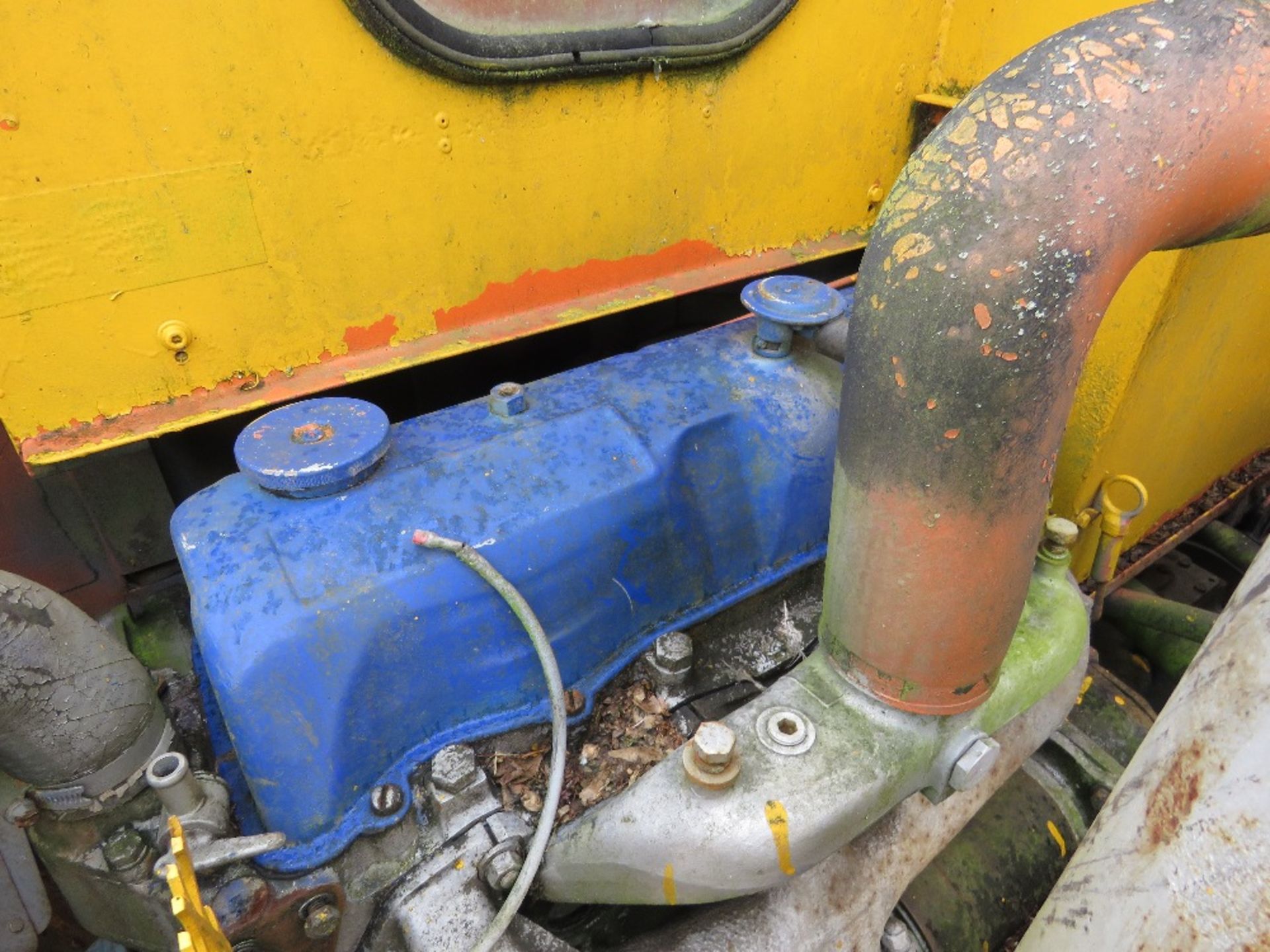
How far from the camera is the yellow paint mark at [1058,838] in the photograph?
163 cm

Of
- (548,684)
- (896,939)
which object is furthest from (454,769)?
(896,939)

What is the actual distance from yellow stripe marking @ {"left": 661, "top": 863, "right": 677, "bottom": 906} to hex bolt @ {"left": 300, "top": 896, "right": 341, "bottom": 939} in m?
0.45

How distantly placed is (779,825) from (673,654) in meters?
0.39

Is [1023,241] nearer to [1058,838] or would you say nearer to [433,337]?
[433,337]

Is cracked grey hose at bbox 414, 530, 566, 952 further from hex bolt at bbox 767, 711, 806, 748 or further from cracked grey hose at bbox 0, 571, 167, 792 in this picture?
cracked grey hose at bbox 0, 571, 167, 792

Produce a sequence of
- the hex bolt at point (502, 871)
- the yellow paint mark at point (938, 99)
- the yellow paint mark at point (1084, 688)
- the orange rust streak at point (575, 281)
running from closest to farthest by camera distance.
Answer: the hex bolt at point (502, 871), the orange rust streak at point (575, 281), the yellow paint mark at point (938, 99), the yellow paint mark at point (1084, 688)

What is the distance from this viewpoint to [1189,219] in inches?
33.3

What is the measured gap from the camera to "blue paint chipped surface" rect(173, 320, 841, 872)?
108 cm

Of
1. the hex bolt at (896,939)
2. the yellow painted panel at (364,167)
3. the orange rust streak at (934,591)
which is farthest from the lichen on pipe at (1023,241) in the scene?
the hex bolt at (896,939)

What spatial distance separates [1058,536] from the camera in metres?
1.40

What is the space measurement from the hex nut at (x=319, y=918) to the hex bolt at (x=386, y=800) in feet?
0.42

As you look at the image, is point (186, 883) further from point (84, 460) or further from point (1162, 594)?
point (1162, 594)

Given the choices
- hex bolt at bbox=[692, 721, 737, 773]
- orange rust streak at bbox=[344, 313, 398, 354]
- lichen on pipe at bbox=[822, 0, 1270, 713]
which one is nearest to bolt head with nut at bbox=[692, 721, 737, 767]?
hex bolt at bbox=[692, 721, 737, 773]

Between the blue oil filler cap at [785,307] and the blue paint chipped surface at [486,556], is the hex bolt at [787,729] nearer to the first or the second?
the blue paint chipped surface at [486,556]
